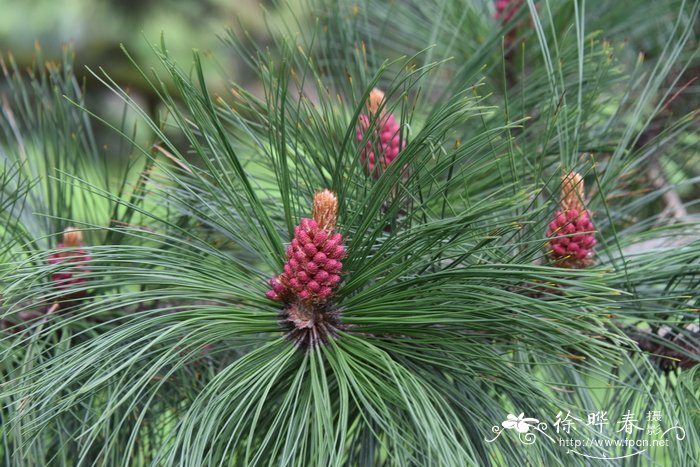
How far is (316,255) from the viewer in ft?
1.42

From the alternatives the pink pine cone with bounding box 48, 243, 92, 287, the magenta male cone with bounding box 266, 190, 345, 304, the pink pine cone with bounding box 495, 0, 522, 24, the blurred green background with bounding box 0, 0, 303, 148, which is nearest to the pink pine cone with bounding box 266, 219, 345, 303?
the magenta male cone with bounding box 266, 190, 345, 304

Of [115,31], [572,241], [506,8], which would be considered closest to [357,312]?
[572,241]

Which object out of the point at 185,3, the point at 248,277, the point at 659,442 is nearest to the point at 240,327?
the point at 248,277

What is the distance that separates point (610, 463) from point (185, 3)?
1.77 metres

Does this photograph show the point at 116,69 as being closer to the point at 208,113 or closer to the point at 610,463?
the point at 208,113

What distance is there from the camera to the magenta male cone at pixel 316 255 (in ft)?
1.42

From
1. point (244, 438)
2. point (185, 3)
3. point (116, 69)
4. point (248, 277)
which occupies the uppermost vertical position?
point (185, 3)

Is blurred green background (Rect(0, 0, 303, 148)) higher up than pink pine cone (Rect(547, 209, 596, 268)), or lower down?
higher up

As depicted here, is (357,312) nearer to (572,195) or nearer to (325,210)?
(325,210)

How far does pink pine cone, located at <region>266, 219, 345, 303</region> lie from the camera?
1.42 ft

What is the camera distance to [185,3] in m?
1.95

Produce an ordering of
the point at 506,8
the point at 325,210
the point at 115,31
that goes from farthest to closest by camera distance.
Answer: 1. the point at 115,31
2. the point at 506,8
3. the point at 325,210

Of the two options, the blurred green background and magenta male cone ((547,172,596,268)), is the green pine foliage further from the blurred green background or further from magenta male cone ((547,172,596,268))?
the blurred green background

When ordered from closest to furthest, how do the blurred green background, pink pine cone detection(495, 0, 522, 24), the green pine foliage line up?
the green pine foliage < pink pine cone detection(495, 0, 522, 24) < the blurred green background
